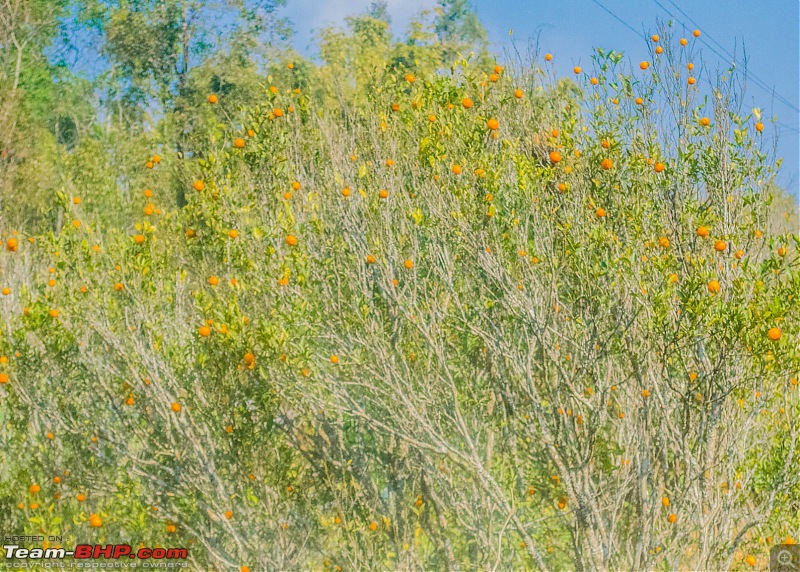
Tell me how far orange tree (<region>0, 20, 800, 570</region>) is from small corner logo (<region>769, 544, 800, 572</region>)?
144 mm

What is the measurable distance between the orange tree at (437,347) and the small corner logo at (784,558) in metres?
0.14

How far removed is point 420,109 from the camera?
534 cm

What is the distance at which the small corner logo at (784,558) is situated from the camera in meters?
5.34

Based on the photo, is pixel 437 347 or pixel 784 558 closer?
pixel 437 347

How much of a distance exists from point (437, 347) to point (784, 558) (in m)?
2.77

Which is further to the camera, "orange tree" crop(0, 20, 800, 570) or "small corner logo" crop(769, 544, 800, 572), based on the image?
"small corner logo" crop(769, 544, 800, 572)

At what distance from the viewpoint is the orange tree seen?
182 inches

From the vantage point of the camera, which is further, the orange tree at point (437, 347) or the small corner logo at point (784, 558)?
the small corner logo at point (784, 558)

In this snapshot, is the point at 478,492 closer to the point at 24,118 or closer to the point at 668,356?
the point at 668,356

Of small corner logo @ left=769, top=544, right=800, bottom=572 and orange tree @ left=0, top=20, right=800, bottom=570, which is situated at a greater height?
orange tree @ left=0, top=20, right=800, bottom=570

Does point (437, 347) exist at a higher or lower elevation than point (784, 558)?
higher

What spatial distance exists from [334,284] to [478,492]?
1.55 m

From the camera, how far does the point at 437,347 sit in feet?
15.4

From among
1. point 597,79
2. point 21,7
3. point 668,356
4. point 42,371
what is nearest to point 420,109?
point 597,79
